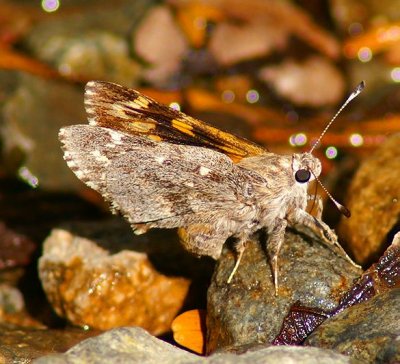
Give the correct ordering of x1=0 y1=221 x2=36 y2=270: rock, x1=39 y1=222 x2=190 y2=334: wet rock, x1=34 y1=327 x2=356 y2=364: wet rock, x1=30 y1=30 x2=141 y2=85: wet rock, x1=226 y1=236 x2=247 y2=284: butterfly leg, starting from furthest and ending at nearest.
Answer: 1. x1=30 y1=30 x2=141 y2=85: wet rock
2. x1=0 y1=221 x2=36 y2=270: rock
3. x1=39 y1=222 x2=190 y2=334: wet rock
4. x1=226 y1=236 x2=247 y2=284: butterfly leg
5. x1=34 y1=327 x2=356 y2=364: wet rock

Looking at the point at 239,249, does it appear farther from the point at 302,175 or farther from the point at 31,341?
the point at 31,341

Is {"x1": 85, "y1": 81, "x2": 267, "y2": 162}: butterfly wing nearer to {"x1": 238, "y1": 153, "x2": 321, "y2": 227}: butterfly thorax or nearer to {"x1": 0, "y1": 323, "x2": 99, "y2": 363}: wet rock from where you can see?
{"x1": 238, "y1": 153, "x2": 321, "y2": 227}: butterfly thorax

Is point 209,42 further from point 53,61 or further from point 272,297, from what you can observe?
point 272,297

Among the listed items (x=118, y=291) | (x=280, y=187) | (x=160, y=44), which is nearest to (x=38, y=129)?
(x=160, y=44)

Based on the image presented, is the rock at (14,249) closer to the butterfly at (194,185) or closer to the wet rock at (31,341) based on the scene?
the wet rock at (31,341)

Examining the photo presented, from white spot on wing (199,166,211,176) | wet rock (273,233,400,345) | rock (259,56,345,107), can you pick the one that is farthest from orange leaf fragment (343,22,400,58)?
wet rock (273,233,400,345)
